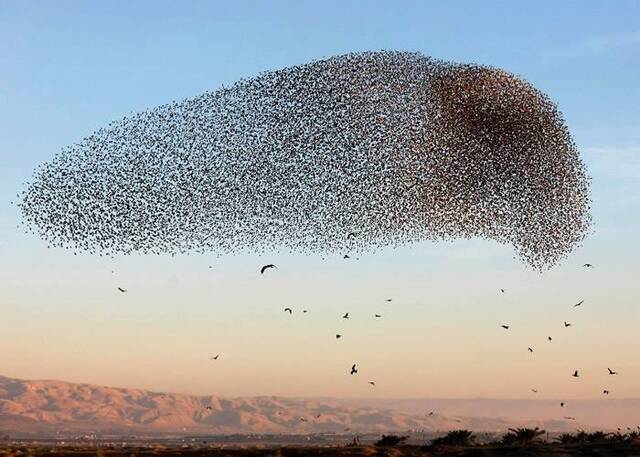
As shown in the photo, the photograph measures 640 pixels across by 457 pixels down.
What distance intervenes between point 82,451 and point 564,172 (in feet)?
111

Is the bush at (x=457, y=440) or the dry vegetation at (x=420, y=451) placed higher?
the bush at (x=457, y=440)

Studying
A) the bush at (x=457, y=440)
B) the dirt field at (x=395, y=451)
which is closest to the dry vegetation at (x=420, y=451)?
the dirt field at (x=395, y=451)

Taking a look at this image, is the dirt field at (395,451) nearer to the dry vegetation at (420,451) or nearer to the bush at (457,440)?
the dry vegetation at (420,451)

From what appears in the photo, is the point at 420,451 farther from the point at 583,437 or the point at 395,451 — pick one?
the point at 583,437

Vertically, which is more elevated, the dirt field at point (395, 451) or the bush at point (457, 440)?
the bush at point (457, 440)

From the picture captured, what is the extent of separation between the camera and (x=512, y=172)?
59125 millimetres

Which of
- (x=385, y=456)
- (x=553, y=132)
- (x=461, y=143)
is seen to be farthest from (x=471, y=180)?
(x=385, y=456)

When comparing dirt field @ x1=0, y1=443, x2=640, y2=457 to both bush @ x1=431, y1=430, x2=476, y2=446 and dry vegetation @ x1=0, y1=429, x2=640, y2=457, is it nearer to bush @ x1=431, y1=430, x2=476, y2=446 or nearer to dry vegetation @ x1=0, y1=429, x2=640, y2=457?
dry vegetation @ x1=0, y1=429, x2=640, y2=457

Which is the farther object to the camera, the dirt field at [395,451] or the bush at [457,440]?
the bush at [457,440]

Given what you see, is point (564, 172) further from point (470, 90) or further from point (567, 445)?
point (567, 445)

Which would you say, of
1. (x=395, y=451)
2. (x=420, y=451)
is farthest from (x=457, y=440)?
(x=395, y=451)

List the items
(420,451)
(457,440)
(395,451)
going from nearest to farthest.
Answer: (395,451), (420,451), (457,440)

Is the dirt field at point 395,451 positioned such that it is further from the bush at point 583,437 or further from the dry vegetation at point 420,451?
the bush at point 583,437

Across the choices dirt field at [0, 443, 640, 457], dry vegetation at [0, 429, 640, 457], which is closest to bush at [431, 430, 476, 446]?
dry vegetation at [0, 429, 640, 457]
